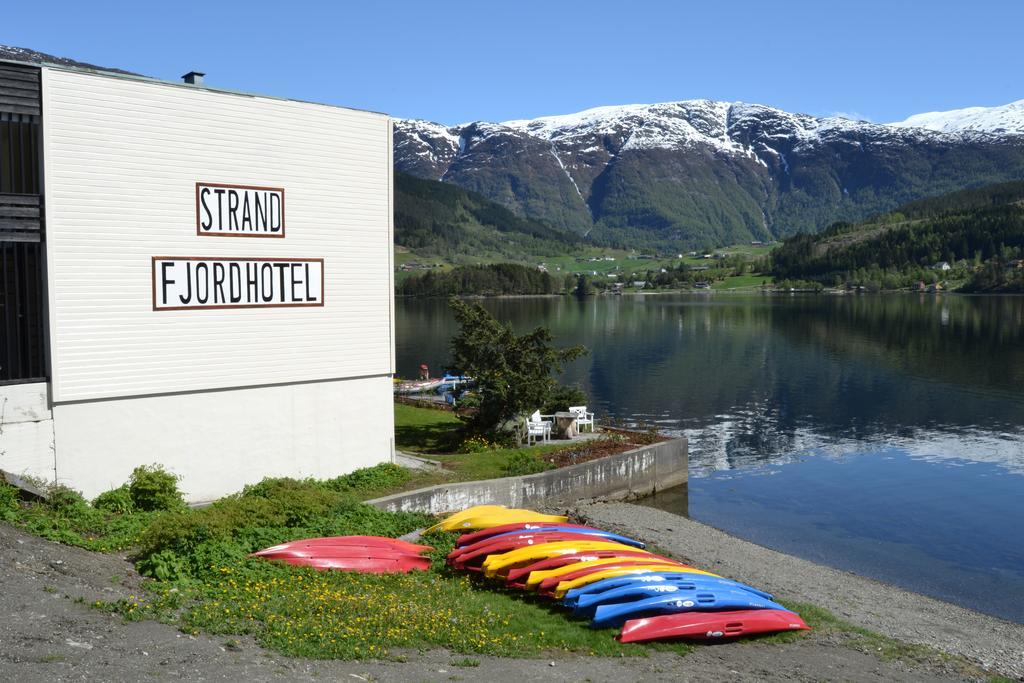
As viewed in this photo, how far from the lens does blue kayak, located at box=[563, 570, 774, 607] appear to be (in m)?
18.1

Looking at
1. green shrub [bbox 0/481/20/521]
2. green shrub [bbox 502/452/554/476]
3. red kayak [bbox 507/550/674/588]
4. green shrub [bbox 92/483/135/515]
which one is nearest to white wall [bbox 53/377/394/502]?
green shrub [bbox 92/483/135/515]

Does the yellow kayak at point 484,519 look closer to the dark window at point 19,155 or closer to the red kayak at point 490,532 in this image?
the red kayak at point 490,532

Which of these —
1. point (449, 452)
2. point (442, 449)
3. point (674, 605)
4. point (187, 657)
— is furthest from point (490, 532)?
point (442, 449)

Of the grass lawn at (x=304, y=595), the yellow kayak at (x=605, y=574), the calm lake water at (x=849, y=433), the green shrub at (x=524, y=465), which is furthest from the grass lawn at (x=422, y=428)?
the yellow kayak at (x=605, y=574)

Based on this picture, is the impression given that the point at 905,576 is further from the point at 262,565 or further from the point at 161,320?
the point at 161,320

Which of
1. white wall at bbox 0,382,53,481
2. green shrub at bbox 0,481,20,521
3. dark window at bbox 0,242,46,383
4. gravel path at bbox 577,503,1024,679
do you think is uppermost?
dark window at bbox 0,242,46,383

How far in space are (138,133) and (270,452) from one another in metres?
10.0

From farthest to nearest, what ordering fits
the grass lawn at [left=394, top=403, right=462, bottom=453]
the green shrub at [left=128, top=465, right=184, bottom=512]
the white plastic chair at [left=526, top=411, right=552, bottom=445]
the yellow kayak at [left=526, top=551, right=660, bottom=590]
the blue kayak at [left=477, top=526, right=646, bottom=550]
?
the white plastic chair at [left=526, top=411, right=552, bottom=445] < the grass lawn at [left=394, top=403, right=462, bottom=453] < the green shrub at [left=128, top=465, right=184, bottom=512] < the blue kayak at [left=477, top=526, right=646, bottom=550] < the yellow kayak at [left=526, top=551, right=660, bottom=590]

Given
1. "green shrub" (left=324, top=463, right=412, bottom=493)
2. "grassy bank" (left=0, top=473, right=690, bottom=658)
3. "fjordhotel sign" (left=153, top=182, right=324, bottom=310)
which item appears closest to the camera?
"grassy bank" (left=0, top=473, right=690, bottom=658)

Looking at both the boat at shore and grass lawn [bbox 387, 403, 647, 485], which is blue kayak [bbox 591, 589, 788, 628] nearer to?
grass lawn [bbox 387, 403, 647, 485]

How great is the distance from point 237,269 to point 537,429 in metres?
15.9

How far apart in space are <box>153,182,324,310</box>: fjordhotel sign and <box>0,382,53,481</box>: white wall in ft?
13.1

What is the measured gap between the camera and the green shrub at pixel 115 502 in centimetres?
2345

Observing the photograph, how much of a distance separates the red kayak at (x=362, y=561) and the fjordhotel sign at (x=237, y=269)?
10.3m
